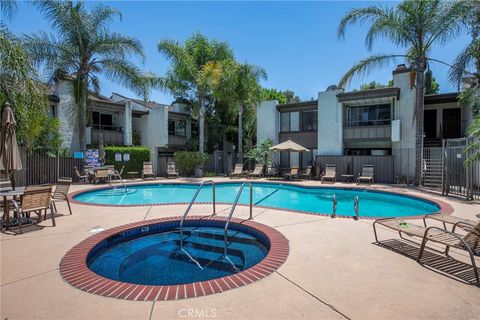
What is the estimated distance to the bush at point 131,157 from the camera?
776 inches

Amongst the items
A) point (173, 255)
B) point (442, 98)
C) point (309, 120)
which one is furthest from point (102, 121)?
point (442, 98)

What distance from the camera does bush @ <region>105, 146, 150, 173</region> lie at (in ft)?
64.7

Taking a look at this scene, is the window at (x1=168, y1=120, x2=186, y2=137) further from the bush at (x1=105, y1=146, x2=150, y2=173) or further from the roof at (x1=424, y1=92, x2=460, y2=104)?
the roof at (x1=424, y1=92, x2=460, y2=104)

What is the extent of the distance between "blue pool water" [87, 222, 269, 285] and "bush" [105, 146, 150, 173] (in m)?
14.9

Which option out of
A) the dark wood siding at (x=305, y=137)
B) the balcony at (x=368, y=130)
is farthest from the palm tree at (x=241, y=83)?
the balcony at (x=368, y=130)

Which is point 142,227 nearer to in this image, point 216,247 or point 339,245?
point 216,247

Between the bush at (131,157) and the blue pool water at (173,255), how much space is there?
14943 mm

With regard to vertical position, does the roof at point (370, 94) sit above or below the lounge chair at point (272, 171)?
above

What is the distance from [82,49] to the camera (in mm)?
16938

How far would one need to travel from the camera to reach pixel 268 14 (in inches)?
552

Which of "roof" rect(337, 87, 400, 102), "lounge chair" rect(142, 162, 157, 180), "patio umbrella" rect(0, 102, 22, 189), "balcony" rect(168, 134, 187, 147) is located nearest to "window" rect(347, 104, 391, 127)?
"roof" rect(337, 87, 400, 102)

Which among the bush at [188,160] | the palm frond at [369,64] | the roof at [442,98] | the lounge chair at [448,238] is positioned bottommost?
the lounge chair at [448,238]

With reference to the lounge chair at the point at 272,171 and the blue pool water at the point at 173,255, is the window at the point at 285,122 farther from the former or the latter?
the blue pool water at the point at 173,255

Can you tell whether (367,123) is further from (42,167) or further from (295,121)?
(42,167)
